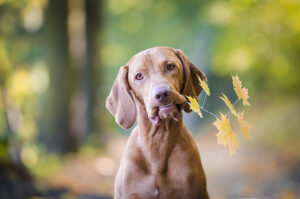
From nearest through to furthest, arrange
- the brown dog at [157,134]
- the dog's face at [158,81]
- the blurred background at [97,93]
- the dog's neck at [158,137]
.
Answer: the dog's face at [158,81] → the brown dog at [157,134] → the dog's neck at [158,137] → the blurred background at [97,93]

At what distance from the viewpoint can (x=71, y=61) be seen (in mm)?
8648

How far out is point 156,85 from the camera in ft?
8.80

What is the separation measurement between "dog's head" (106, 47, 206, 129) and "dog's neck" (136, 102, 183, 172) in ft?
0.43

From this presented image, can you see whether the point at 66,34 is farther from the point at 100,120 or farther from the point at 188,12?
the point at 188,12

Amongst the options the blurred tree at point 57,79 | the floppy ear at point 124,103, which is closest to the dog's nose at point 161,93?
the floppy ear at point 124,103

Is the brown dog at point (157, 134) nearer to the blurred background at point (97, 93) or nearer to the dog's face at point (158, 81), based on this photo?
the dog's face at point (158, 81)

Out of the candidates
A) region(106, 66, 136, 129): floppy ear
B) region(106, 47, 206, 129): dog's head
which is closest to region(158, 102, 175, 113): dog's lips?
region(106, 47, 206, 129): dog's head

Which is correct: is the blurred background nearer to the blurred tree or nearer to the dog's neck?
the blurred tree

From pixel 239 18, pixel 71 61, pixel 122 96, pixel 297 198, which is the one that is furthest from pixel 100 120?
pixel 122 96

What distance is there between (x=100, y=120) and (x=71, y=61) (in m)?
2.82

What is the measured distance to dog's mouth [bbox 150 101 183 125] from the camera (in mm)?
2699

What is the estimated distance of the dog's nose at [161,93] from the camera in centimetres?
260

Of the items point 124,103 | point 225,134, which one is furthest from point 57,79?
point 225,134

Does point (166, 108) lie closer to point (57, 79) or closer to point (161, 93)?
point (161, 93)
